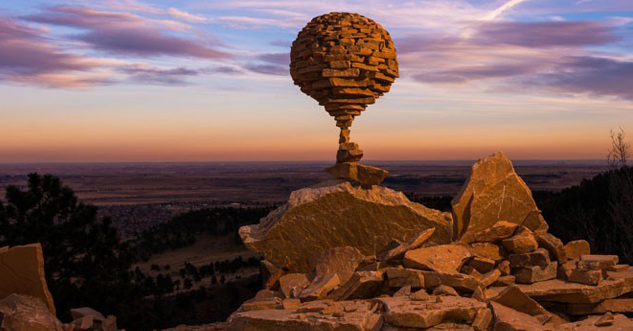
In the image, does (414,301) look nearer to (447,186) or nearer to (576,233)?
(576,233)

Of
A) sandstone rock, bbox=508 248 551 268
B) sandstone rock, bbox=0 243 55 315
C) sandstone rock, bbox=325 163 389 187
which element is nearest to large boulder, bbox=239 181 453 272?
sandstone rock, bbox=325 163 389 187

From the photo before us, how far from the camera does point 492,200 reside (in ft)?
36.2

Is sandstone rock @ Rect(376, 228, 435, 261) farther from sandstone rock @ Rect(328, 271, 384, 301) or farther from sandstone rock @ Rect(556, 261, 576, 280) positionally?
sandstone rock @ Rect(556, 261, 576, 280)

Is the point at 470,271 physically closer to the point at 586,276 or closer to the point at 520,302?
the point at 520,302

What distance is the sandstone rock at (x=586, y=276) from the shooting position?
29.6 feet

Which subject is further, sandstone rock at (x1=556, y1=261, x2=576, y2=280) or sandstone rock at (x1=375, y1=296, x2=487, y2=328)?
sandstone rock at (x1=556, y1=261, x2=576, y2=280)

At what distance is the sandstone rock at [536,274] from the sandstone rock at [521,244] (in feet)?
1.21

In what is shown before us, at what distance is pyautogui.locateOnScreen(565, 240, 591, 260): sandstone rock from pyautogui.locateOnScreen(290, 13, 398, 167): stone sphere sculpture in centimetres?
424

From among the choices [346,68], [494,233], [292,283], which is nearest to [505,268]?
[494,233]

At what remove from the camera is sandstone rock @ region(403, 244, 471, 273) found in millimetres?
9195

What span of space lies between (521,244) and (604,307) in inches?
62.2

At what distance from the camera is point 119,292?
16656mm

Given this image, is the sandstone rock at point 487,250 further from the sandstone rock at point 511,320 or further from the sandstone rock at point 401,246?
the sandstone rock at point 511,320

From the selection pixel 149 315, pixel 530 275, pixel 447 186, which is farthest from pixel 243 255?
pixel 447 186
